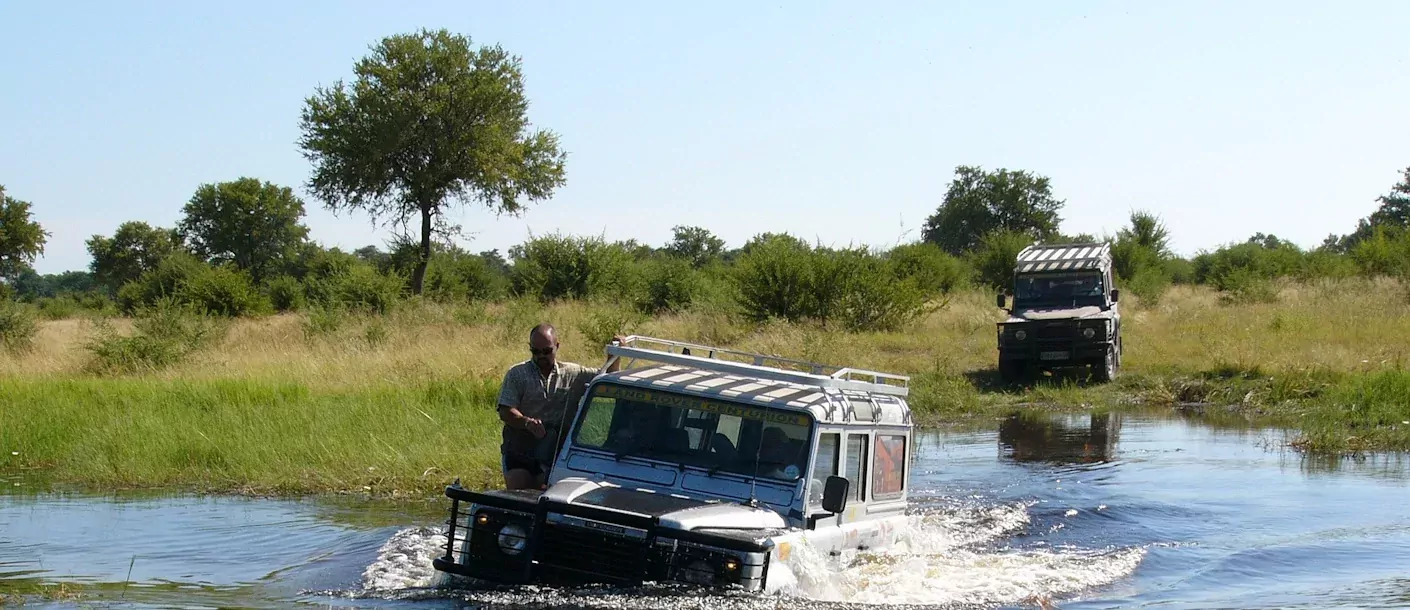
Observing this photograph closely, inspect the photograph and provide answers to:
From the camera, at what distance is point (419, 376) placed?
18781 millimetres

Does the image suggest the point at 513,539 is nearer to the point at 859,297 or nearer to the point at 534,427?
the point at 534,427

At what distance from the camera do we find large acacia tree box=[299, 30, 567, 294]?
1515 inches

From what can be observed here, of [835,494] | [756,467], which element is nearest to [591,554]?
[756,467]

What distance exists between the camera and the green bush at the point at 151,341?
21.6 meters

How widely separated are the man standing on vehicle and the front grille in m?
1.60

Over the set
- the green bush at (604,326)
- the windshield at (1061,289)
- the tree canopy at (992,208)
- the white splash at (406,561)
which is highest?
the tree canopy at (992,208)

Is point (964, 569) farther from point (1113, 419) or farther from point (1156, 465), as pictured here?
point (1113, 419)

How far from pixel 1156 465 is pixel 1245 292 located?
25.1 meters

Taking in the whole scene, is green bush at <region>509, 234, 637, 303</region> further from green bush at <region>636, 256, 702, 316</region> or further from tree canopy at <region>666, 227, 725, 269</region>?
tree canopy at <region>666, 227, 725, 269</region>

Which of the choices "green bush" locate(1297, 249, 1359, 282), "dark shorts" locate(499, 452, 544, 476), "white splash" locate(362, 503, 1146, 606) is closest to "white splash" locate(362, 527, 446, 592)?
"white splash" locate(362, 503, 1146, 606)

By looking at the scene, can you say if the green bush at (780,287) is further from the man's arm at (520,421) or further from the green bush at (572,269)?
the man's arm at (520,421)

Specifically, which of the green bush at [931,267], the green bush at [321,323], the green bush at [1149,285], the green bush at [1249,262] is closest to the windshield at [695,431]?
the green bush at [321,323]

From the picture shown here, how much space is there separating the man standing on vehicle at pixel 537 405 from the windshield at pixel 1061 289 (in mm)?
16541

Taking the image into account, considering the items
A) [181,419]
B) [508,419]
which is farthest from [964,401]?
[508,419]
